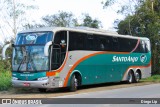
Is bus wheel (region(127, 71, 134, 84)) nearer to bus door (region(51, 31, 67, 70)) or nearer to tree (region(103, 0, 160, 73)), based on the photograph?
bus door (region(51, 31, 67, 70))

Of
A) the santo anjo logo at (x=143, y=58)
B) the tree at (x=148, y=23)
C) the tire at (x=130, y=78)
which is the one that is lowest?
the tire at (x=130, y=78)

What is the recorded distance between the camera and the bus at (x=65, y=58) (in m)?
18.5

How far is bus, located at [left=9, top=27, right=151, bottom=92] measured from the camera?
60.6 feet

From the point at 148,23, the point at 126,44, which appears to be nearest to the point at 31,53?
the point at 126,44

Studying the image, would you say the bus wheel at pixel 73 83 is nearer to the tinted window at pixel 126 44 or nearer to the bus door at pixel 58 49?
the bus door at pixel 58 49

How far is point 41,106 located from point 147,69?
16.5m

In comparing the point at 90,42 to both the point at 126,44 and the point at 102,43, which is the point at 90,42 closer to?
the point at 102,43

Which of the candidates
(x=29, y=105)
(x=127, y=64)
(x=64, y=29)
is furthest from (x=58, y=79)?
(x=127, y=64)

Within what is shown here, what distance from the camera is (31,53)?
1872 centimetres

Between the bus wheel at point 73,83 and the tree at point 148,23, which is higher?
the tree at point 148,23

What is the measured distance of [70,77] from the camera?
1984cm

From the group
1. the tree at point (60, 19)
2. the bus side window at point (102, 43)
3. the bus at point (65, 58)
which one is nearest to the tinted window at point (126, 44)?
the bus at point (65, 58)

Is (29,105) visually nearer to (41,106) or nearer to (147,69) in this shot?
(41,106)

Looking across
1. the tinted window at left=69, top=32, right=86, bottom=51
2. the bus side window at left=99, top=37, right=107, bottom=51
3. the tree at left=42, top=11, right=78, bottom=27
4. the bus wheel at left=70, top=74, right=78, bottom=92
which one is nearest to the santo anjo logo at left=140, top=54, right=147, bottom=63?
the bus side window at left=99, top=37, right=107, bottom=51
